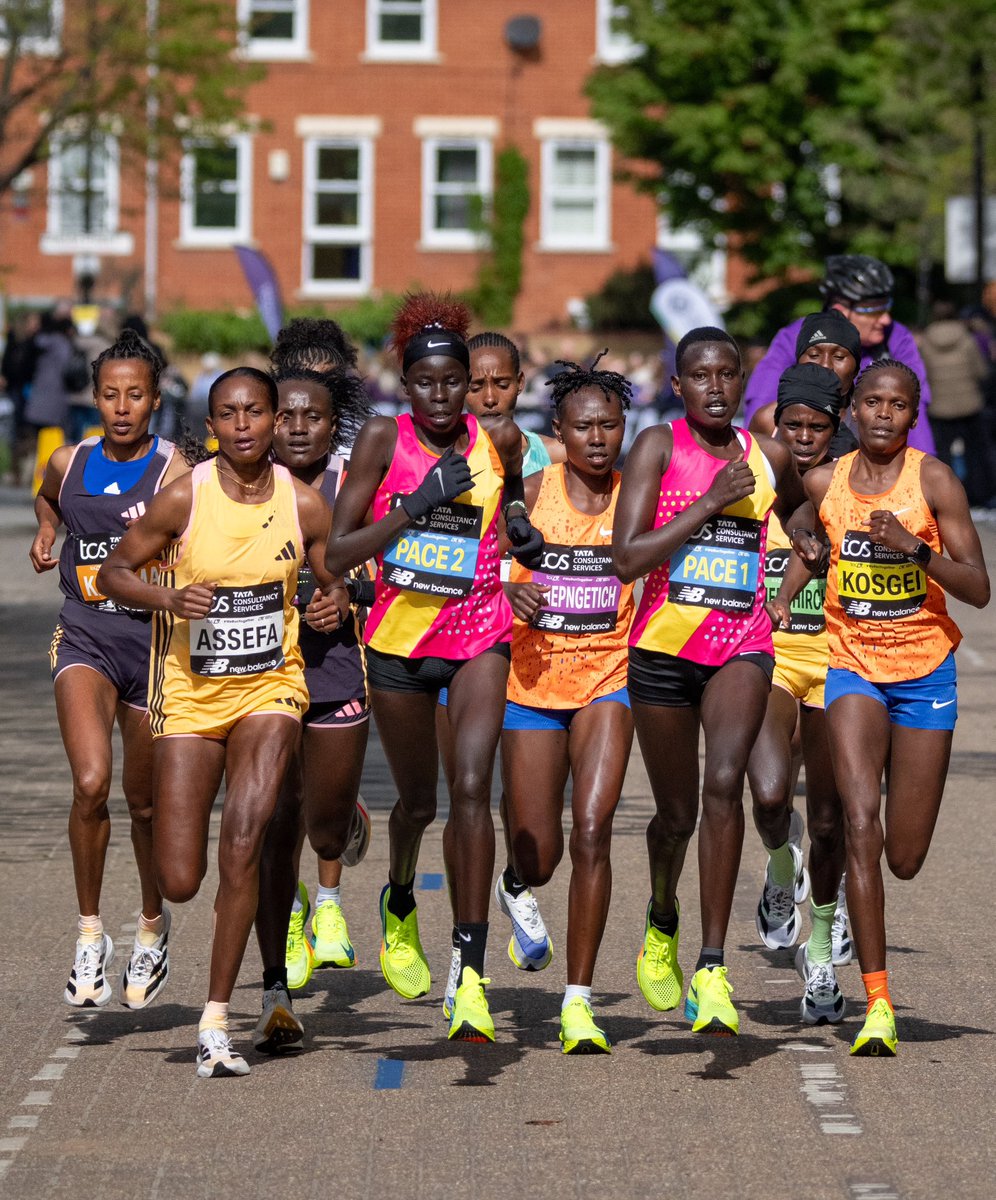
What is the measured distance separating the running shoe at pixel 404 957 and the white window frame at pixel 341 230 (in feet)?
136

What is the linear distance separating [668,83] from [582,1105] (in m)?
37.3

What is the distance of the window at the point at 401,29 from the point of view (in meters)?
48.3

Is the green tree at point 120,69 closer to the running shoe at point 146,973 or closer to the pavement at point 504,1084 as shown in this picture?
the pavement at point 504,1084

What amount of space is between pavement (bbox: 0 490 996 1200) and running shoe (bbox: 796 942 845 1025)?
0.08 metres

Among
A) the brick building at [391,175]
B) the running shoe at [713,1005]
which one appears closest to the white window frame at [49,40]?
the brick building at [391,175]

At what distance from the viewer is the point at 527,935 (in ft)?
26.0

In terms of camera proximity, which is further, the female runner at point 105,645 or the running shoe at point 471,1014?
the female runner at point 105,645

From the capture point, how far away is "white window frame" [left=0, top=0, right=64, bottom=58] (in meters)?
30.0

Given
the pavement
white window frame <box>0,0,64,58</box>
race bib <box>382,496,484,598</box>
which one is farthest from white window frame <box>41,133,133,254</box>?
race bib <box>382,496,484,598</box>

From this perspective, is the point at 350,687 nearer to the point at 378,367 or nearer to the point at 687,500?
the point at 687,500

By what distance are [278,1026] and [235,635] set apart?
1.09 meters

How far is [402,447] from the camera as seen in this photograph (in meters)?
7.45

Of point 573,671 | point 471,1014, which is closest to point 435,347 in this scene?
point 573,671

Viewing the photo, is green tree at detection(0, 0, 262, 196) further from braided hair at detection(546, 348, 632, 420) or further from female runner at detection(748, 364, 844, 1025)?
braided hair at detection(546, 348, 632, 420)
